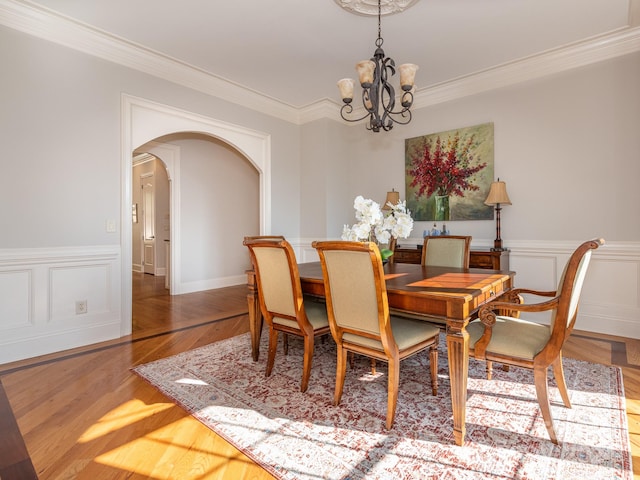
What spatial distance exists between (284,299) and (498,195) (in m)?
2.74

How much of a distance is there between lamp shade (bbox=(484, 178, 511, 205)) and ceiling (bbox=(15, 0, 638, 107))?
4.44 ft

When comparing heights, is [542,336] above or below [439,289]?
below

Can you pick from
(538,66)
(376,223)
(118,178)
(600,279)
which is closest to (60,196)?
(118,178)

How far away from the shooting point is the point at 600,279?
3.46m

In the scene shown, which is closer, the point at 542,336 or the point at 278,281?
the point at 542,336

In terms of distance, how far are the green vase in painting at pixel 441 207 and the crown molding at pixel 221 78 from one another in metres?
1.25

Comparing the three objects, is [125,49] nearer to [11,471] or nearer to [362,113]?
[362,113]

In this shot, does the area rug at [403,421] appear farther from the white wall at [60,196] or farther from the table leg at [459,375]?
the white wall at [60,196]

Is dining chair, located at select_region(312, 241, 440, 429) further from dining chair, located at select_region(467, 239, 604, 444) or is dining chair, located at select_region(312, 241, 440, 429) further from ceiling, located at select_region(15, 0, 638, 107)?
→ ceiling, located at select_region(15, 0, 638, 107)

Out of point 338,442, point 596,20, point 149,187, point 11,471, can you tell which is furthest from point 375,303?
point 149,187

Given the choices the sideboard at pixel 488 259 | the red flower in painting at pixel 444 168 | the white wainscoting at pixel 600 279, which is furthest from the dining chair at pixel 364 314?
the red flower in painting at pixel 444 168

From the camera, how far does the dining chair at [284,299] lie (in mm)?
2227

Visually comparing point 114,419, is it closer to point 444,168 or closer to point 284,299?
point 284,299

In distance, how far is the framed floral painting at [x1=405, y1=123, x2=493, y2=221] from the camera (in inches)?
162
